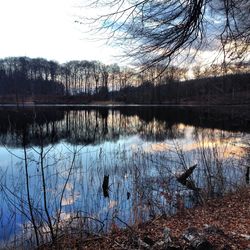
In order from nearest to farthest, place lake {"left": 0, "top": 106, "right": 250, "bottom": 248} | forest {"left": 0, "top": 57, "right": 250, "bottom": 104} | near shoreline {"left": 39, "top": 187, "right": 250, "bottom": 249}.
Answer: near shoreline {"left": 39, "top": 187, "right": 250, "bottom": 249} → lake {"left": 0, "top": 106, "right": 250, "bottom": 248} → forest {"left": 0, "top": 57, "right": 250, "bottom": 104}

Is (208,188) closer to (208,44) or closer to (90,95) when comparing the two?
(208,44)

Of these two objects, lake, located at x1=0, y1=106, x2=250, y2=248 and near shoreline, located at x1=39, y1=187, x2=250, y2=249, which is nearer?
near shoreline, located at x1=39, y1=187, x2=250, y2=249

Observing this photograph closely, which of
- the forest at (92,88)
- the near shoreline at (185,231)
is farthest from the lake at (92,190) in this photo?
the forest at (92,88)

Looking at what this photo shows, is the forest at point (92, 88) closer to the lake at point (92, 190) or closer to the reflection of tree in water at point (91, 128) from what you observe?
the reflection of tree in water at point (91, 128)

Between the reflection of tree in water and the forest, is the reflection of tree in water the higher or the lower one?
the lower one

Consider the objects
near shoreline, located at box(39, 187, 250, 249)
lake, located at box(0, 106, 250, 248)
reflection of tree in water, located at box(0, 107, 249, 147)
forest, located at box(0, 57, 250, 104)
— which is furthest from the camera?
forest, located at box(0, 57, 250, 104)

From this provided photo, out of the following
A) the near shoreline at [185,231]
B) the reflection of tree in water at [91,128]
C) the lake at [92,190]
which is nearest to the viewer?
the near shoreline at [185,231]

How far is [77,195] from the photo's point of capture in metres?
10.1

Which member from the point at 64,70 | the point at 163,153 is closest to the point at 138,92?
the point at 64,70

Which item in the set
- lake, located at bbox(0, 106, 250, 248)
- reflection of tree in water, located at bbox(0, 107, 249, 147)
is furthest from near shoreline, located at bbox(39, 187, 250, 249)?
reflection of tree in water, located at bbox(0, 107, 249, 147)

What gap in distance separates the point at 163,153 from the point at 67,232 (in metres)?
10.3

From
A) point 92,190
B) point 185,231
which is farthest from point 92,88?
point 185,231

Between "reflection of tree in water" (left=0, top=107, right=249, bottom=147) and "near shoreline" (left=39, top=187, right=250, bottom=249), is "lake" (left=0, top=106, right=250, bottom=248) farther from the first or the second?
"reflection of tree in water" (left=0, top=107, right=249, bottom=147)

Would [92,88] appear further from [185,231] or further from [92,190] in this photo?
[185,231]
